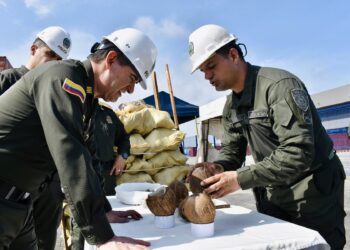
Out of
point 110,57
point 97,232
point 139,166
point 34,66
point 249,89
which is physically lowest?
point 139,166

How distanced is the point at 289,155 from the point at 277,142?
208mm

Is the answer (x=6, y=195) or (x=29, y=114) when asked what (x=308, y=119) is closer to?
(x=29, y=114)

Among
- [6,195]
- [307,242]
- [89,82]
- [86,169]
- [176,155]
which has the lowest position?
[176,155]

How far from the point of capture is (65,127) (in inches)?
43.6

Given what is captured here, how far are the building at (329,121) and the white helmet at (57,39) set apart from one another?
5.96m

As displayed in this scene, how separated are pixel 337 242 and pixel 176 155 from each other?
412 centimetres

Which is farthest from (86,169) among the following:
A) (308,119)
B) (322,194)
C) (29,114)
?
(322,194)

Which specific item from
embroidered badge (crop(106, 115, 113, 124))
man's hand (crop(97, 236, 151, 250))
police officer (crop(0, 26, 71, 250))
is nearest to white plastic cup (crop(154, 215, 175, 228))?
man's hand (crop(97, 236, 151, 250))

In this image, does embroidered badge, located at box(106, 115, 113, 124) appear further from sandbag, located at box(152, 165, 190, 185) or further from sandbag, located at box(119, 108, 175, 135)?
sandbag, located at box(152, 165, 190, 185)

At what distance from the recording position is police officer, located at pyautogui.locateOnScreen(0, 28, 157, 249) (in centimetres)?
109

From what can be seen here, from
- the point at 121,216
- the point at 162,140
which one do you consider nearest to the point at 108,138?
the point at 162,140

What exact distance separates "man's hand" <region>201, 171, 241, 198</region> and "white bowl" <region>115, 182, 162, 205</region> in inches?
16.7

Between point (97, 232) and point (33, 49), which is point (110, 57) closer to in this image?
point (97, 232)

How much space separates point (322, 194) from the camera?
5.35 ft
